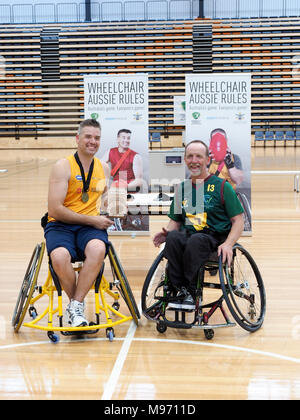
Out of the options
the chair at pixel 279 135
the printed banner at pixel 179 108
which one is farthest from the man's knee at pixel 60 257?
the chair at pixel 279 135

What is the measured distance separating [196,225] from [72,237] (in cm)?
68

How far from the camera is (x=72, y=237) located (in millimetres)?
3254

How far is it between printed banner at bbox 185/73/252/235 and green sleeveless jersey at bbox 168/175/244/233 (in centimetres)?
259

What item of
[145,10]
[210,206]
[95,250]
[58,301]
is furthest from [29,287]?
[145,10]

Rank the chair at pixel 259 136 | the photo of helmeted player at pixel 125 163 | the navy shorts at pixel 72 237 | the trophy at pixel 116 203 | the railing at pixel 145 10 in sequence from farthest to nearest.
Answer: the railing at pixel 145 10
the chair at pixel 259 136
the photo of helmeted player at pixel 125 163
the trophy at pixel 116 203
the navy shorts at pixel 72 237

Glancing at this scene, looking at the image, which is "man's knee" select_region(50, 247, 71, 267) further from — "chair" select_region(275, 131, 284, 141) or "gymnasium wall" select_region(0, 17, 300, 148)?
"gymnasium wall" select_region(0, 17, 300, 148)

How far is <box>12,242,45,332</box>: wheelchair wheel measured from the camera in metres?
3.11

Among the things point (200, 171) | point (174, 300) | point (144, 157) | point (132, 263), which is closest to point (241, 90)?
point (144, 157)

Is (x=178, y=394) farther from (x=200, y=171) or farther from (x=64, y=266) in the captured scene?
(x=200, y=171)

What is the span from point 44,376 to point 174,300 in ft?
2.73

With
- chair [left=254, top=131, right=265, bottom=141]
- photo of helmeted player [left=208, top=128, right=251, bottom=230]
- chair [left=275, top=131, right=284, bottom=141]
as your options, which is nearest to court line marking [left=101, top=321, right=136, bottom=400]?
photo of helmeted player [left=208, top=128, right=251, bottom=230]

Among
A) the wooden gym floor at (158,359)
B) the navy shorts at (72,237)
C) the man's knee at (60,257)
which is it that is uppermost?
the navy shorts at (72,237)

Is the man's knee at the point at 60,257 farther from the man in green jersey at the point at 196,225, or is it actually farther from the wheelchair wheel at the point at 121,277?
the man in green jersey at the point at 196,225

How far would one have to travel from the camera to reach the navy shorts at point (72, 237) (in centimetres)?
317
